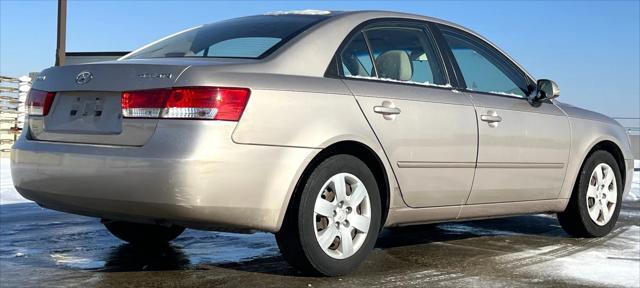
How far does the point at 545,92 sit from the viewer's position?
214 inches

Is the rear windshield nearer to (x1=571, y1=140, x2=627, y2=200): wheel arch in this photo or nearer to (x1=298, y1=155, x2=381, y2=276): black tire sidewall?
(x1=298, y1=155, x2=381, y2=276): black tire sidewall

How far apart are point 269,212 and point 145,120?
29.3 inches

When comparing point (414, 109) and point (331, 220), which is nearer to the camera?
point (331, 220)

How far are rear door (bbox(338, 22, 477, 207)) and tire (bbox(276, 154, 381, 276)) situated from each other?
0.86ft

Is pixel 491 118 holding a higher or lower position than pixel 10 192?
higher

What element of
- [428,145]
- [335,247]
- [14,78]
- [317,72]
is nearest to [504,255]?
[428,145]

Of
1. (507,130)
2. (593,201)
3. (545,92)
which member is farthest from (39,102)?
(593,201)

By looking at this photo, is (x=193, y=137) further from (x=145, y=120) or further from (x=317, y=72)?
(x=317, y=72)

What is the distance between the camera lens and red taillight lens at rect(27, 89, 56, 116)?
4055mm

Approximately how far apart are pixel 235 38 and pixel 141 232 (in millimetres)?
1543

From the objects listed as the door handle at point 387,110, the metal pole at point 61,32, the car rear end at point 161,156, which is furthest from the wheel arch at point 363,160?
the metal pole at point 61,32

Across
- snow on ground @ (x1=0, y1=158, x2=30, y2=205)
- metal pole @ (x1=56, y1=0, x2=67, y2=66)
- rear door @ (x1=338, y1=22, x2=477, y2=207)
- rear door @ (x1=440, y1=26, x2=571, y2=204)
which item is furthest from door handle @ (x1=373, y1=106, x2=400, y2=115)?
metal pole @ (x1=56, y1=0, x2=67, y2=66)

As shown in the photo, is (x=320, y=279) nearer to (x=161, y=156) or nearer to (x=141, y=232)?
(x=161, y=156)

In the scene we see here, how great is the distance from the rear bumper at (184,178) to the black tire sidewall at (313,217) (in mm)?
133
